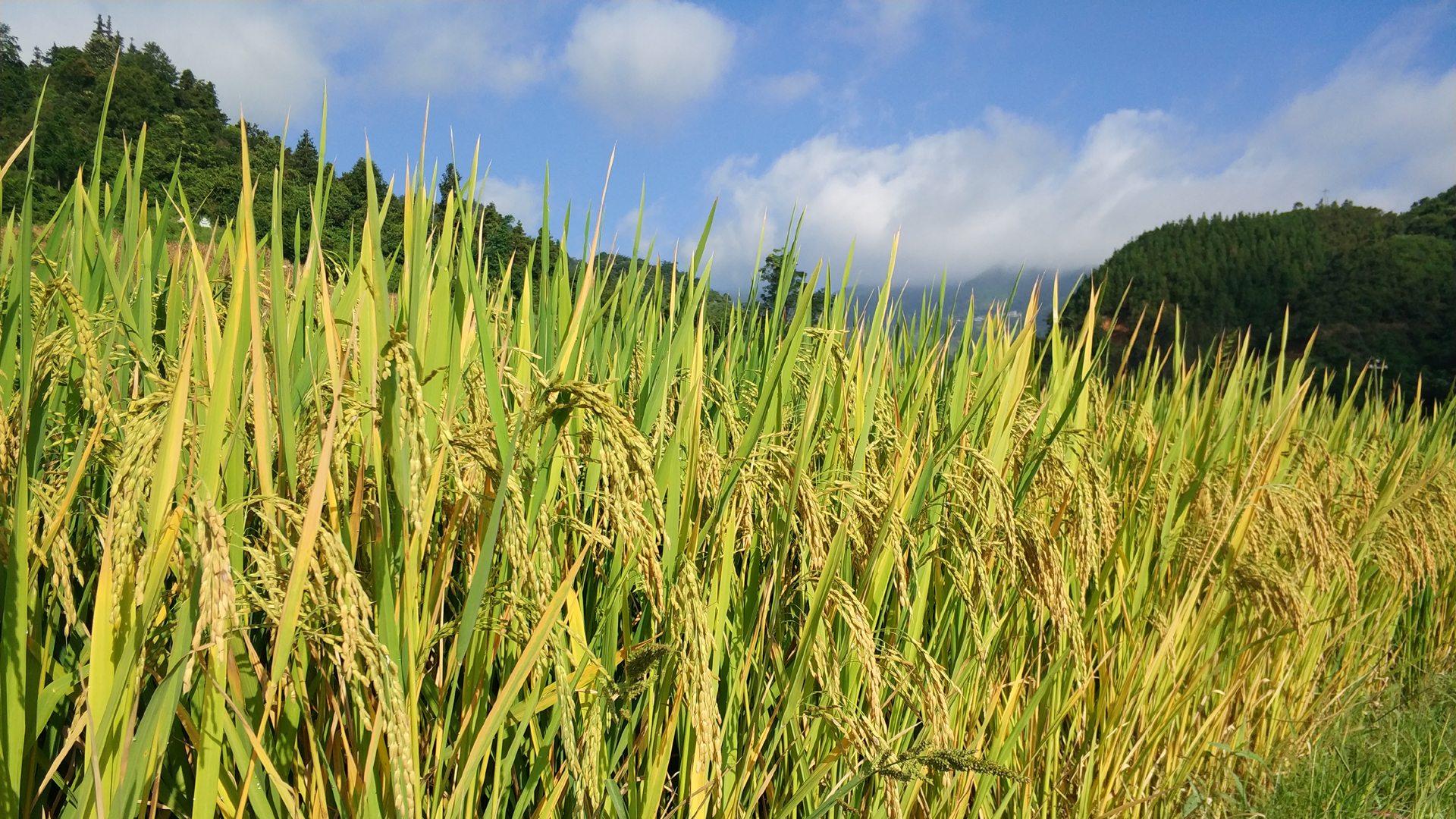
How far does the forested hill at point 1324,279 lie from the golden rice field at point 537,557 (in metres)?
29.0

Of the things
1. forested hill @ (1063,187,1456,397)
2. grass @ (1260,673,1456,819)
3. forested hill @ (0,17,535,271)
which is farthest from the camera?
forested hill @ (1063,187,1456,397)

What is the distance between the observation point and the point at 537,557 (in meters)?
1.08

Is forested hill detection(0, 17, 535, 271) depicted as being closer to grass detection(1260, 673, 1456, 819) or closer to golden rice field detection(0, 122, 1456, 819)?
golden rice field detection(0, 122, 1456, 819)

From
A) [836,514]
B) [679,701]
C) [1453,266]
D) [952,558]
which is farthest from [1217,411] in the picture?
[1453,266]

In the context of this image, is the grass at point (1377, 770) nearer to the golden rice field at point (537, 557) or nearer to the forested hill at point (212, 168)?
the golden rice field at point (537, 557)

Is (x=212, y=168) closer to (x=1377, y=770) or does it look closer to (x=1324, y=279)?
(x=1377, y=770)

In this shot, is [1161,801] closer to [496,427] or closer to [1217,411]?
[1217,411]

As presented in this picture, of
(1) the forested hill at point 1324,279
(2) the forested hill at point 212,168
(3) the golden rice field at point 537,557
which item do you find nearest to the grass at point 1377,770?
(3) the golden rice field at point 537,557

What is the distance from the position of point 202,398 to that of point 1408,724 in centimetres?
494

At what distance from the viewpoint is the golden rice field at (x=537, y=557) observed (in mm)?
795

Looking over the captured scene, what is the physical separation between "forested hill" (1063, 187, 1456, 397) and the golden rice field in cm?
2901

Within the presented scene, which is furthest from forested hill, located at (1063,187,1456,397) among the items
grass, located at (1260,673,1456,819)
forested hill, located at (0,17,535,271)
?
forested hill, located at (0,17,535,271)

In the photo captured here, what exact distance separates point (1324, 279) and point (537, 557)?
150ft

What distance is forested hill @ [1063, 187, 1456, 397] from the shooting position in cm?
3031
